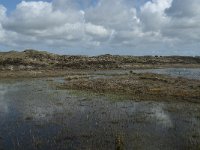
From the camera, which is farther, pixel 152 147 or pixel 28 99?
pixel 28 99

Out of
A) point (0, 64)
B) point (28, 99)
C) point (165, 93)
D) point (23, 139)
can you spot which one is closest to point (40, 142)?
point (23, 139)

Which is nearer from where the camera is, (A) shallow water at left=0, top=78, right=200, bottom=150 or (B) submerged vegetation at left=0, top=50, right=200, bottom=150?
(A) shallow water at left=0, top=78, right=200, bottom=150

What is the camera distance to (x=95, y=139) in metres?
21.8

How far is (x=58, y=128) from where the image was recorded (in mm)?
25109

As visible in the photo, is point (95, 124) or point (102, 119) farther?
point (102, 119)

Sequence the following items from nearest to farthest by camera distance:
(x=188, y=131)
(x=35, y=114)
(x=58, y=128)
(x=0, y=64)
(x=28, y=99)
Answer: (x=188, y=131) < (x=58, y=128) < (x=35, y=114) < (x=28, y=99) < (x=0, y=64)

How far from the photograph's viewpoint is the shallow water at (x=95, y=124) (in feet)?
69.2

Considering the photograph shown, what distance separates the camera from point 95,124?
85.5ft

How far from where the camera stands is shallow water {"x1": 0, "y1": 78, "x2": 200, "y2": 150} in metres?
21.1

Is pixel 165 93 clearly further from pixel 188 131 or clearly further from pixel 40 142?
pixel 40 142

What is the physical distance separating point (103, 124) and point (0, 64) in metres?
83.4

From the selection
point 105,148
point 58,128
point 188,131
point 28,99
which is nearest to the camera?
point 105,148

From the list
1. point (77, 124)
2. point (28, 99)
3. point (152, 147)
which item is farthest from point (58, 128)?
point (28, 99)

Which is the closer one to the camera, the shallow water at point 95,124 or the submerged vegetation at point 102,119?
the shallow water at point 95,124
